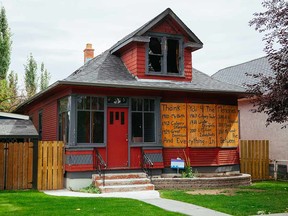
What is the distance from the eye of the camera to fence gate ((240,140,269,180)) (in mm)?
19141

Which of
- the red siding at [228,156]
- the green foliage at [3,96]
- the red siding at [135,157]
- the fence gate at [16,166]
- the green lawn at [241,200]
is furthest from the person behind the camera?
the green foliage at [3,96]

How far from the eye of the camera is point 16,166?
14500 millimetres

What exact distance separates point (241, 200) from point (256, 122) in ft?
39.6

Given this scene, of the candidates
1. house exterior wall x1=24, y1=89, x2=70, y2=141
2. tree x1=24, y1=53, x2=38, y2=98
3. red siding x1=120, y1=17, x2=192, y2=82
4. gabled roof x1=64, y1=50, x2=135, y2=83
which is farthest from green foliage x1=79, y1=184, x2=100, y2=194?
tree x1=24, y1=53, x2=38, y2=98

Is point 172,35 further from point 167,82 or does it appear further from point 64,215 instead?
point 64,215

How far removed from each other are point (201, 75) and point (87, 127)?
672 cm

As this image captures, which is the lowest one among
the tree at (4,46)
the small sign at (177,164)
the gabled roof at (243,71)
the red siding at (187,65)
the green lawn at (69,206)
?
the green lawn at (69,206)

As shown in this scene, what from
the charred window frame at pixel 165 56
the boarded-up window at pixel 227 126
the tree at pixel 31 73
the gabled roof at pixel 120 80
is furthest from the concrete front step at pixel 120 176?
the tree at pixel 31 73

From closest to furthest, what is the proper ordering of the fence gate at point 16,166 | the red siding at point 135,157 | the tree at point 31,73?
the fence gate at point 16,166 < the red siding at point 135,157 < the tree at point 31,73

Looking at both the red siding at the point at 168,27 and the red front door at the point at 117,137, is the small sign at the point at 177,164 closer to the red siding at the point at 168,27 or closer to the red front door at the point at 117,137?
the red front door at the point at 117,137

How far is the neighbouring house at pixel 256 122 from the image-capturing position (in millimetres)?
21297

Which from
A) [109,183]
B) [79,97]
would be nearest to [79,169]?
[109,183]

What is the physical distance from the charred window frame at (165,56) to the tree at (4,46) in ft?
73.5

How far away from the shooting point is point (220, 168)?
17.3 m
